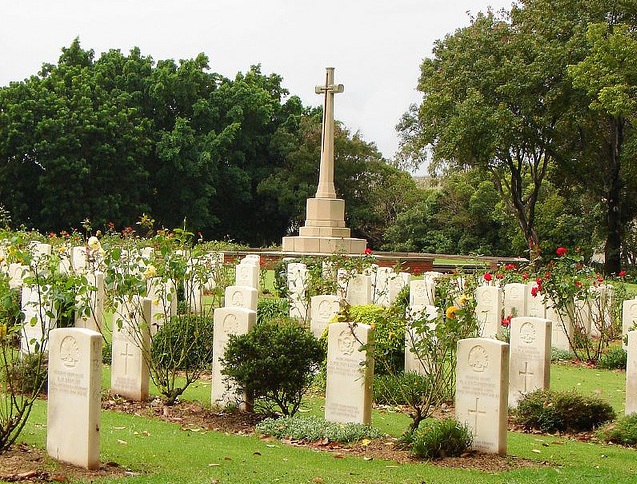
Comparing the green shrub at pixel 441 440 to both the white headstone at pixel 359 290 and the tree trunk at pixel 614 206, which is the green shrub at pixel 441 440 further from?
the tree trunk at pixel 614 206

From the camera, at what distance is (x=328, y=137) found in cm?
2773

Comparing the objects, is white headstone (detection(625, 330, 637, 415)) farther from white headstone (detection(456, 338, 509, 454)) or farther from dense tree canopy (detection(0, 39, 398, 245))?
dense tree canopy (detection(0, 39, 398, 245))

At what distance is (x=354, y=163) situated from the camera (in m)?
43.2

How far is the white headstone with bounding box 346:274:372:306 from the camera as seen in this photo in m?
16.3

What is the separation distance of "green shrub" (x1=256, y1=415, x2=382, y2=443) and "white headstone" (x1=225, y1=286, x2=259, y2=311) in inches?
197

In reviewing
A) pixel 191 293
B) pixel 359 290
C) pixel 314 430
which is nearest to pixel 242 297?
pixel 191 293

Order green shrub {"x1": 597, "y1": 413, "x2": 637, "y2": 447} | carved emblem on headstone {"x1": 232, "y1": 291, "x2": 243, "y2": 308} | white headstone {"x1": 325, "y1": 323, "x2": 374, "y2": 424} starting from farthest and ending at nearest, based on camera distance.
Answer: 1. carved emblem on headstone {"x1": 232, "y1": 291, "x2": 243, "y2": 308}
2. green shrub {"x1": 597, "y1": 413, "x2": 637, "y2": 447}
3. white headstone {"x1": 325, "y1": 323, "x2": 374, "y2": 424}

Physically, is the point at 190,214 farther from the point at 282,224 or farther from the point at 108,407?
the point at 108,407

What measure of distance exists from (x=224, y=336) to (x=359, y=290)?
7.14m

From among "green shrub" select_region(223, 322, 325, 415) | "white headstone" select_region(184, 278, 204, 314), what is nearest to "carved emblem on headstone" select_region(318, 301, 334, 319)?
"white headstone" select_region(184, 278, 204, 314)

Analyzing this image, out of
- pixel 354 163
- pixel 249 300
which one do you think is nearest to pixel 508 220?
pixel 354 163

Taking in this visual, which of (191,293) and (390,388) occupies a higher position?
(191,293)

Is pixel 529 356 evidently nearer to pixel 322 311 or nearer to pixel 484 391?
pixel 484 391

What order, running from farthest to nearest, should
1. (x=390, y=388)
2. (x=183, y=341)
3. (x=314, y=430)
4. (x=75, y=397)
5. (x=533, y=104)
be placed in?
(x=533, y=104), (x=183, y=341), (x=390, y=388), (x=314, y=430), (x=75, y=397)
